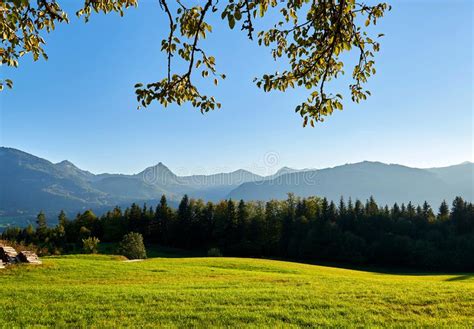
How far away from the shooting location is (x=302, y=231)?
7681cm

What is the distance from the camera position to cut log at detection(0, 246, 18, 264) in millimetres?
24688

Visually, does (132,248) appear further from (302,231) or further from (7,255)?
(302,231)

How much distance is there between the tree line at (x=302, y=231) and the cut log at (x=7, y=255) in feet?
135

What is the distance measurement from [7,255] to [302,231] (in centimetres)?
6033

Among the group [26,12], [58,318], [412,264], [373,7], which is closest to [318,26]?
[373,7]

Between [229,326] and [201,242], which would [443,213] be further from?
[229,326]

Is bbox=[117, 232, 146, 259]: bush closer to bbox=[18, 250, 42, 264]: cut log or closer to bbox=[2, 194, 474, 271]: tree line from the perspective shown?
bbox=[2, 194, 474, 271]: tree line

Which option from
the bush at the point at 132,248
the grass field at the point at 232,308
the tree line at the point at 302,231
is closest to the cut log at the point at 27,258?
the grass field at the point at 232,308

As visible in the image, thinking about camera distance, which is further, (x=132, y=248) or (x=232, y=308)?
(x=132, y=248)

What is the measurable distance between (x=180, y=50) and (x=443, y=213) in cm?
8976

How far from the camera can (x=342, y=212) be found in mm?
81875

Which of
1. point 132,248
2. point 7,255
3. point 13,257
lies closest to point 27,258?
point 13,257

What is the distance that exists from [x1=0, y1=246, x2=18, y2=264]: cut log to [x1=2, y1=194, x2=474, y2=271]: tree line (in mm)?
41279

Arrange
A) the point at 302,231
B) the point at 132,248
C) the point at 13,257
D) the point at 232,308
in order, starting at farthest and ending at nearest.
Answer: the point at 302,231, the point at 132,248, the point at 13,257, the point at 232,308
